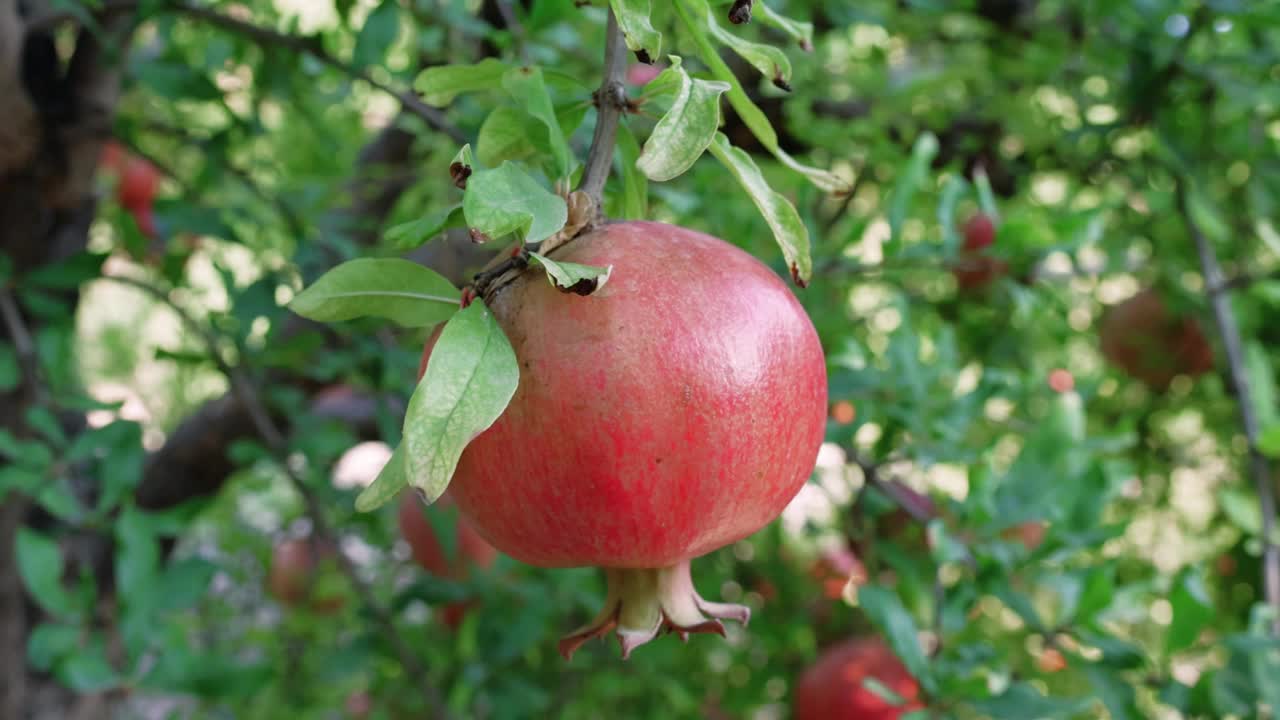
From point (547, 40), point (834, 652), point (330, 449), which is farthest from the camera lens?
point (834, 652)

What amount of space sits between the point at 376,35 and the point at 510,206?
0.47 metres

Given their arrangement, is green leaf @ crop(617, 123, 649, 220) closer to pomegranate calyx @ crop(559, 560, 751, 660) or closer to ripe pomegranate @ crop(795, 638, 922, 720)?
pomegranate calyx @ crop(559, 560, 751, 660)

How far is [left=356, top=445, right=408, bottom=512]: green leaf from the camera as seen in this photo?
0.40 meters

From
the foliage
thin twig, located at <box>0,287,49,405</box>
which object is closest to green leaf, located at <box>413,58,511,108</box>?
the foliage

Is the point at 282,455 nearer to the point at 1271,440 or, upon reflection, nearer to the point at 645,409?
the point at 645,409

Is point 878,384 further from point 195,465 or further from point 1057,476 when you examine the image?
point 195,465

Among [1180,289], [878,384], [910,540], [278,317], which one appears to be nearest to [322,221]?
[278,317]

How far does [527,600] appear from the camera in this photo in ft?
3.59

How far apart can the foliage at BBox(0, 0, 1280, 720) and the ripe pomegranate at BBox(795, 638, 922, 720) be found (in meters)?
0.08

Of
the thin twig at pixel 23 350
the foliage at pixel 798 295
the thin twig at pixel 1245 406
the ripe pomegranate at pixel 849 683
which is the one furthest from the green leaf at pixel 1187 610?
the thin twig at pixel 23 350

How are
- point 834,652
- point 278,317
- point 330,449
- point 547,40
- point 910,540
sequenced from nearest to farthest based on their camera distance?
point 547,40, point 278,317, point 330,449, point 910,540, point 834,652

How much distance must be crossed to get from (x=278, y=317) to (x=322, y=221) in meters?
0.22

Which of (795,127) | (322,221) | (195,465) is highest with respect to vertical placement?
(795,127)

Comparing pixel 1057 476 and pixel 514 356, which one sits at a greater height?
pixel 514 356
